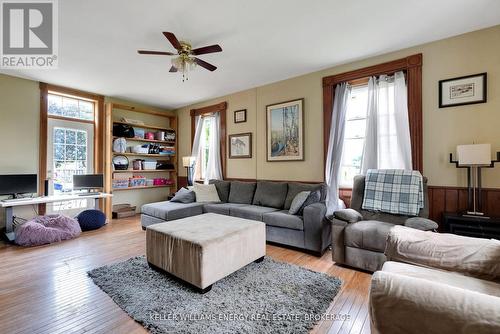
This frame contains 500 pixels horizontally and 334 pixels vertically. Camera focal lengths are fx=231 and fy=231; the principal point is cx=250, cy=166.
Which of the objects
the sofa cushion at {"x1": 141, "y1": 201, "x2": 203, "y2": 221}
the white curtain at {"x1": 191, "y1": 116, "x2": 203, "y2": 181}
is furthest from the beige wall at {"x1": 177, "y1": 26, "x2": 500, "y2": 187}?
the white curtain at {"x1": 191, "y1": 116, "x2": 203, "y2": 181}

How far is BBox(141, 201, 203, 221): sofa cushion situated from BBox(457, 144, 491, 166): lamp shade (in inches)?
144

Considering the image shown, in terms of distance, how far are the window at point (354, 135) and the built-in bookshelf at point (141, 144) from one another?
421 cm

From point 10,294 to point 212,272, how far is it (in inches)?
70.9

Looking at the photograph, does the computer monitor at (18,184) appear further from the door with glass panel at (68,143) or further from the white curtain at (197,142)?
the white curtain at (197,142)

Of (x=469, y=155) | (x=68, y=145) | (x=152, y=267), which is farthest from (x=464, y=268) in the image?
(x=68, y=145)

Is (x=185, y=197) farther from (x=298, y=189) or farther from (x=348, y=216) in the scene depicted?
(x=348, y=216)

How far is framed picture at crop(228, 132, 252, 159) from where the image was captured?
461 cm

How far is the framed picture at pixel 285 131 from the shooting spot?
155 inches

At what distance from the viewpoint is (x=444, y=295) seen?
0.92m

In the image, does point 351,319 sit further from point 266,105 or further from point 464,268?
point 266,105

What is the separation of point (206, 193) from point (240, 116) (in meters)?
1.70

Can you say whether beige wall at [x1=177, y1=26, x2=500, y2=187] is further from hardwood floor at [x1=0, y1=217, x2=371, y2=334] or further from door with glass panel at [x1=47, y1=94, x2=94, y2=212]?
door with glass panel at [x1=47, y1=94, x2=94, y2=212]

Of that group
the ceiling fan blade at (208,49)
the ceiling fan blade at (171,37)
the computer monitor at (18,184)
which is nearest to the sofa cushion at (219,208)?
the ceiling fan blade at (208,49)

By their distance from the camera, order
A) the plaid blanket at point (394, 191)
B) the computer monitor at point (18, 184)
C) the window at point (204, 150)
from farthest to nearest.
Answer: the window at point (204, 150), the computer monitor at point (18, 184), the plaid blanket at point (394, 191)
